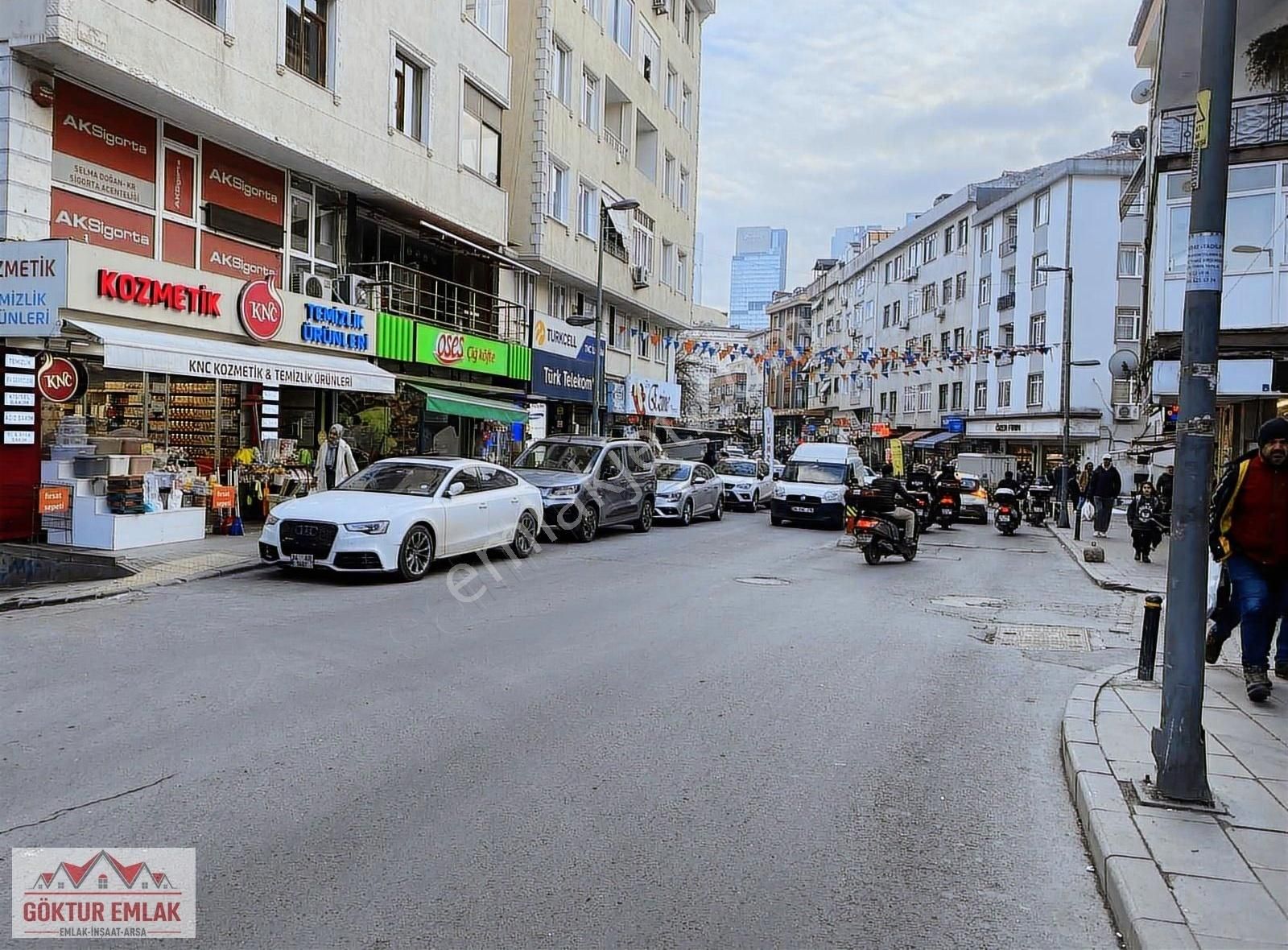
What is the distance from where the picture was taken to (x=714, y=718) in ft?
21.2

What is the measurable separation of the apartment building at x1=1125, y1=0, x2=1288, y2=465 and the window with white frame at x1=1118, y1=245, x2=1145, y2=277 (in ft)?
89.4

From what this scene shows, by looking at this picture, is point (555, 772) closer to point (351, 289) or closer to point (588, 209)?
point (351, 289)

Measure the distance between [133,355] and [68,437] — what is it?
5.39 feet

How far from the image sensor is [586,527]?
17906 millimetres

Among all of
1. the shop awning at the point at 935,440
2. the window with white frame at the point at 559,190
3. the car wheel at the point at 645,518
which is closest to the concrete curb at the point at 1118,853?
the car wheel at the point at 645,518

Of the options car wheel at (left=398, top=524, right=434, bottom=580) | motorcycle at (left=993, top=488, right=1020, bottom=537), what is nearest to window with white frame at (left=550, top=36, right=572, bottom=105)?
motorcycle at (left=993, top=488, right=1020, bottom=537)

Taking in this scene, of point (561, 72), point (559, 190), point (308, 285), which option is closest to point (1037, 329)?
point (559, 190)

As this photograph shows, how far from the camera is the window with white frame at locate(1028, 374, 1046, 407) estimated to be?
47875 mm

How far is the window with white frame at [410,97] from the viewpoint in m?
20.8

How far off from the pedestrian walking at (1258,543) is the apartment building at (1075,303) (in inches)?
1499

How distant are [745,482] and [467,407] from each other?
11051 mm

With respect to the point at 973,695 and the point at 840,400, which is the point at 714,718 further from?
the point at 840,400

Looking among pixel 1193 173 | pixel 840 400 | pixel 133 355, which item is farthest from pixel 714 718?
pixel 840 400

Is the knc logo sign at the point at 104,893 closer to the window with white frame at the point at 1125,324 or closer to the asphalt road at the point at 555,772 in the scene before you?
the asphalt road at the point at 555,772
